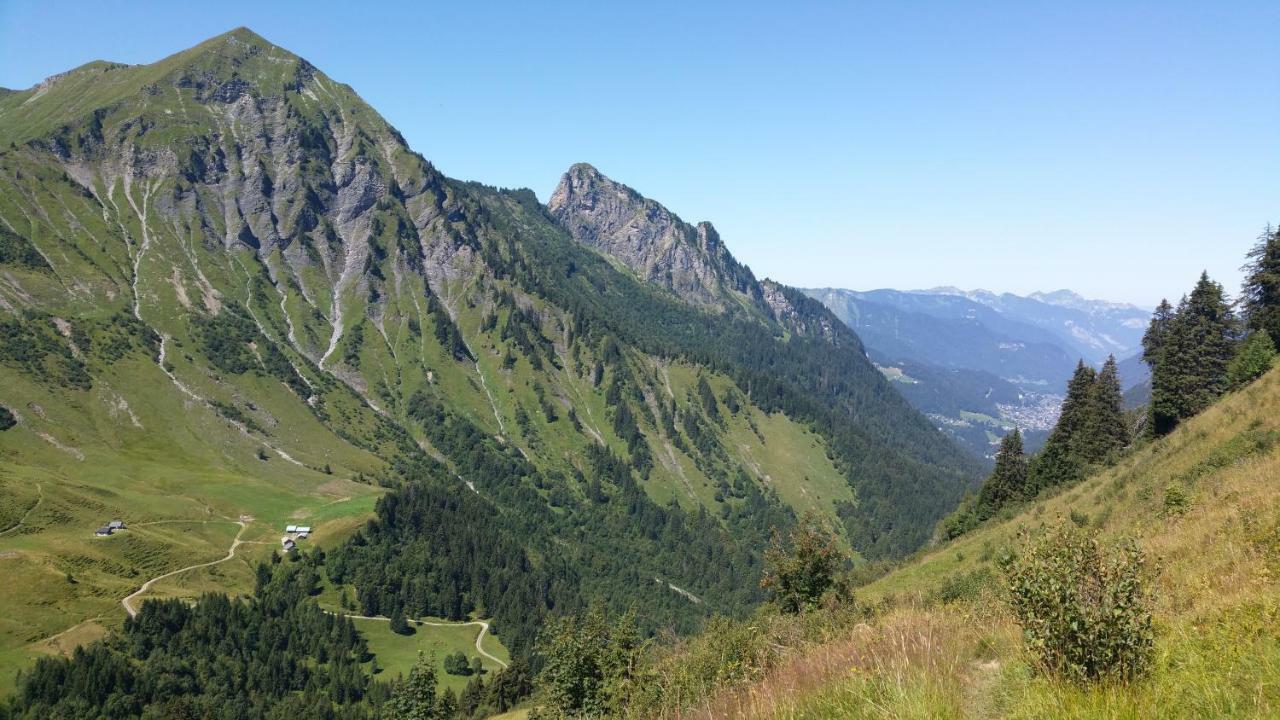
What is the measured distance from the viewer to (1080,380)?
81.2 metres

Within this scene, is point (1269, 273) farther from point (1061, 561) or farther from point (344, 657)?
point (344, 657)

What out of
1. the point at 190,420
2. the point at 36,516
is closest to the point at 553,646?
the point at 36,516

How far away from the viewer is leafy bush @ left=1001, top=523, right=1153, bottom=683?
7965mm

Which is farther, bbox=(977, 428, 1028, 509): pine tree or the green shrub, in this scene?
bbox=(977, 428, 1028, 509): pine tree

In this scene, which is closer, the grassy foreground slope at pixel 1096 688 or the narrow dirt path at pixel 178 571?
the grassy foreground slope at pixel 1096 688

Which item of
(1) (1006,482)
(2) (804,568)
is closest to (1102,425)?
(1) (1006,482)

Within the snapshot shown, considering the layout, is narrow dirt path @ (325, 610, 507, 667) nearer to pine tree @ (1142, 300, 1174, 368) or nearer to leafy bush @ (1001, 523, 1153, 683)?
pine tree @ (1142, 300, 1174, 368)

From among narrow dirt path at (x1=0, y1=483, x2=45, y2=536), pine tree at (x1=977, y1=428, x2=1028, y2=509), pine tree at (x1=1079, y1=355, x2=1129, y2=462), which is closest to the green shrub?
pine tree at (x1=1079, y1=355, x2=1129, y2=462)

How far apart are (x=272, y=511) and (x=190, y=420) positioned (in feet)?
198

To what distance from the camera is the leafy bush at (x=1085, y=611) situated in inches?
314

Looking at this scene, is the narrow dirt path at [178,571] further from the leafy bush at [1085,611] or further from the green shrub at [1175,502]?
the green shrub at [1175,502]

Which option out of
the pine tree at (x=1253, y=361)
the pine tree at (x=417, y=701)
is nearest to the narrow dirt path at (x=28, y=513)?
the pine tree at (x=417, y=701)

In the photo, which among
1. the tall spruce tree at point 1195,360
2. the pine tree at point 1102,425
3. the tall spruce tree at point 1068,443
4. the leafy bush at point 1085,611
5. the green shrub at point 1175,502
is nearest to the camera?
the leafy bush at point 1085,611

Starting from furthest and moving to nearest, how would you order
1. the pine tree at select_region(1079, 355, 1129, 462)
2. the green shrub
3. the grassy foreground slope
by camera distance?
the pine tree at select_region(1079, 355, 1129, 462), the green shrub, the grassy foreground slope
